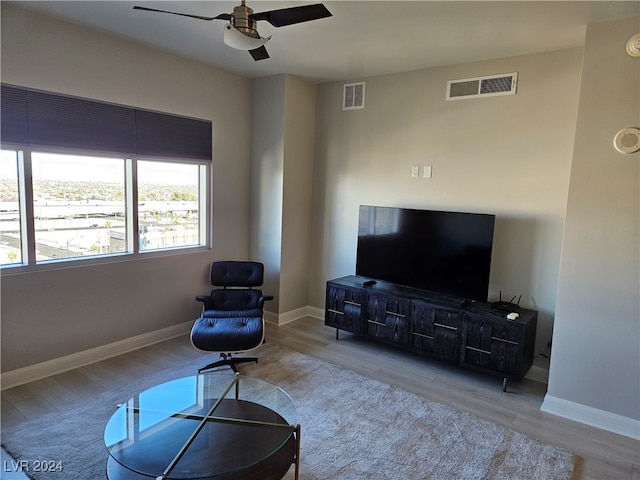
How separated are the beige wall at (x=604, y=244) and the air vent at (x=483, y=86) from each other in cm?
80

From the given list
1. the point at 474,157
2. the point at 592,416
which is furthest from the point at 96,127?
the point at 592,416

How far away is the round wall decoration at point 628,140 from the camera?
2609mm

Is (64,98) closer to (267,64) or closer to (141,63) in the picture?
(141,63)

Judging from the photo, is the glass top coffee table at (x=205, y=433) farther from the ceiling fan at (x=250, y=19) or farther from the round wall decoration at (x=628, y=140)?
the round wall decoration at (x=628, y=140)

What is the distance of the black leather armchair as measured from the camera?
319 cm

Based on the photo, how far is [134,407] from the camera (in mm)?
2324

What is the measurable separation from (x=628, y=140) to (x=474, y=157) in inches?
50.7

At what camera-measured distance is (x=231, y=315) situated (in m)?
3.62

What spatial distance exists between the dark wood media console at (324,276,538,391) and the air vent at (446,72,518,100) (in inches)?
74.8

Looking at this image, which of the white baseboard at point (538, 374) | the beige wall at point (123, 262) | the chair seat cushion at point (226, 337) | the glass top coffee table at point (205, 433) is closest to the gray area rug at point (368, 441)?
the glass top coffee table at point (205, 433)

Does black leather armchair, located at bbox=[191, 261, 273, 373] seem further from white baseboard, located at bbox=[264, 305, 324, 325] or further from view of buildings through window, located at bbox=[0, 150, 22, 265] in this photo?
view of buildings through window, located at bbox=[0, 150, 22, 265]

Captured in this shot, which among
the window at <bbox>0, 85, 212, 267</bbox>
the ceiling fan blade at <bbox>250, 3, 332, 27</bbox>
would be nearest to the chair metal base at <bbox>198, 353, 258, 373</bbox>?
the window at <bbox>0, 85, 212, 267</bbox>

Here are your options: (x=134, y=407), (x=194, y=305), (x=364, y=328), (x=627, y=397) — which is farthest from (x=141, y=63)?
(x=627, y=397)

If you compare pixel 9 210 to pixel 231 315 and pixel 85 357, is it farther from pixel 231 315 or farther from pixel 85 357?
pixel 231 315
